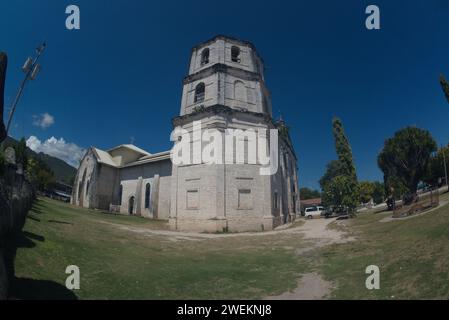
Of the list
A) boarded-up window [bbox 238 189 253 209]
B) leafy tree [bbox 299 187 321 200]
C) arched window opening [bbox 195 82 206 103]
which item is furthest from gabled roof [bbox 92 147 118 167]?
leafy tree [bbox 299 187 321 200]

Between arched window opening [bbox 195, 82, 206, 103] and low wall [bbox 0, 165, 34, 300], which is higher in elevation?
arched window opening [bbox 195, 82, 206, 103]

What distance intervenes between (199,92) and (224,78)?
331 cm

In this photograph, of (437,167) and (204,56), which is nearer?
(204,56)

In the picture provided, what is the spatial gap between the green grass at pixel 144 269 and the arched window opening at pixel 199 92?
17020mm

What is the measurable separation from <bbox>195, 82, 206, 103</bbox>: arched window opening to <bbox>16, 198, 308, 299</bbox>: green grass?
17.0 meters

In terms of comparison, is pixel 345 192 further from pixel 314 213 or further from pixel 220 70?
pixel 220 70

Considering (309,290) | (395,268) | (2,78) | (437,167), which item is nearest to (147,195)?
(309,290)

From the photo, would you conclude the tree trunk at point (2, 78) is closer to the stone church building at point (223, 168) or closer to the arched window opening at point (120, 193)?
the stone church building at point (223, 168)

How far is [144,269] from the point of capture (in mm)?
9125

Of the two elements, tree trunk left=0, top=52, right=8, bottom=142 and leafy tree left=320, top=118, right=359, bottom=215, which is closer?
tree trunk left=0, top=52, right=8, bottom=142

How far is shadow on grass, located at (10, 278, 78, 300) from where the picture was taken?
549 cm

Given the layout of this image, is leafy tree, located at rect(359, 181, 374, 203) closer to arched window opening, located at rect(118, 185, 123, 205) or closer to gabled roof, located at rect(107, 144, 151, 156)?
gabled roof, located at rect(107, 144, 151, 156)

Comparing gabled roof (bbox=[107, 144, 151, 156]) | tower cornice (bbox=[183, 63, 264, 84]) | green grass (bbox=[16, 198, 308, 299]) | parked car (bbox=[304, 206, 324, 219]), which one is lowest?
green grass (bbox=[16, 198, 308, 299])

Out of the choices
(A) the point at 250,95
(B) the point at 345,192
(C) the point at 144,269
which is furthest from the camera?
(B) the point at 345,192
